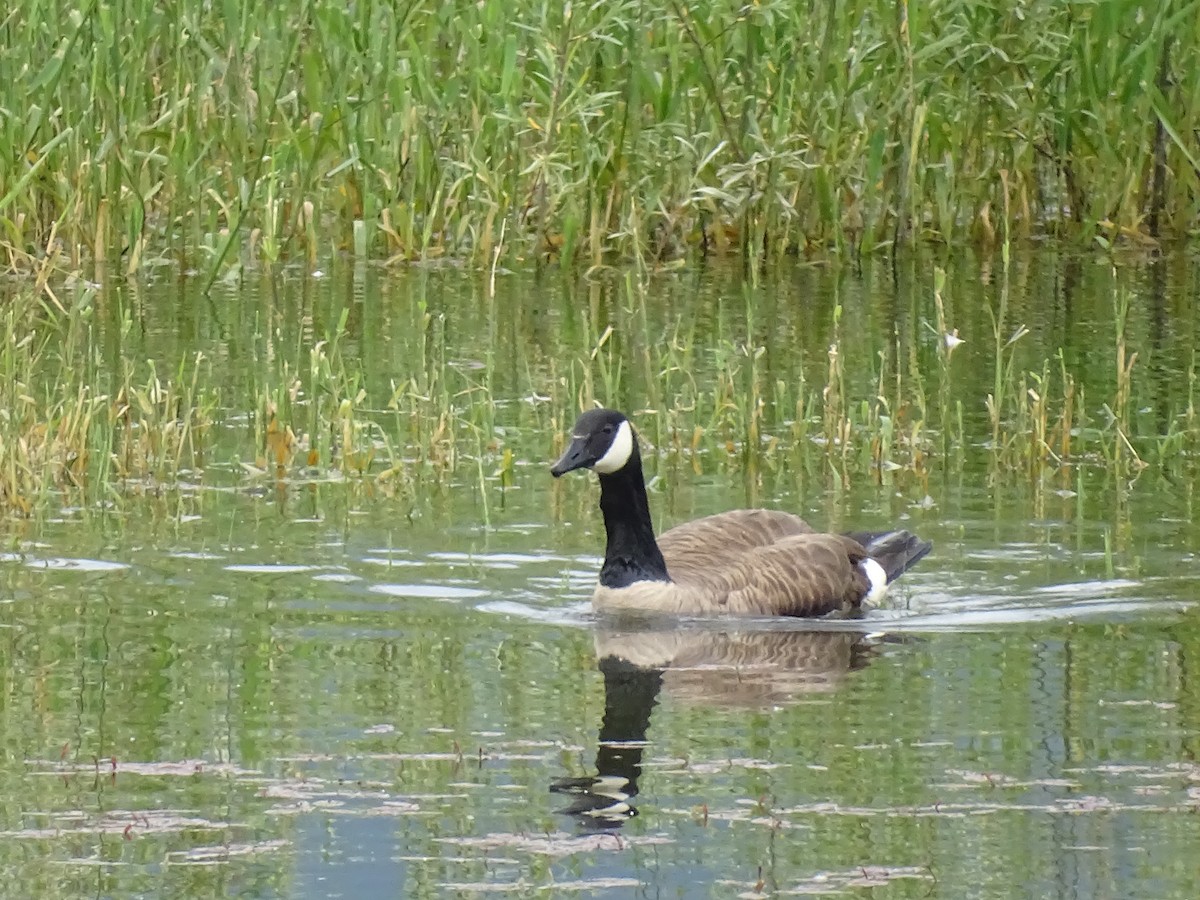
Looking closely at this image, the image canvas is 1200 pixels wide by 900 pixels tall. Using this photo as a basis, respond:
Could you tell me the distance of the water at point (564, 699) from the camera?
543 centimetres

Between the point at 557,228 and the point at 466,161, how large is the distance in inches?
29.2

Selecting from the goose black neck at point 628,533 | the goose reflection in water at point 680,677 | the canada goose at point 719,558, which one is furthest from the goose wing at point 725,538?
the goose reflection in water at point 680,677

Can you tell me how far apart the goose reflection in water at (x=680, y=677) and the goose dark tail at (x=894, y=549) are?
0.57 m

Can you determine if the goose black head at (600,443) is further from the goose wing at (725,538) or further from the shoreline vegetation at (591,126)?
the shoreline vegetation at (591,126)

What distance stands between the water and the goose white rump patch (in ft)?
0.32

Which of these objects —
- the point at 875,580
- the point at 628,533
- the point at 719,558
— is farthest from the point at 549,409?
the point at 875,580

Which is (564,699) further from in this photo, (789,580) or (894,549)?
(894,549)

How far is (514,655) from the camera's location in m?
7.77

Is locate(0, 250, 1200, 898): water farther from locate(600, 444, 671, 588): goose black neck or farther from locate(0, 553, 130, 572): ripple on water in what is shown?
locate(600, 444, 671, 588): goose black neck

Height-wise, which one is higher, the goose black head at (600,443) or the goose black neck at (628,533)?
the goose black head at (600,443)

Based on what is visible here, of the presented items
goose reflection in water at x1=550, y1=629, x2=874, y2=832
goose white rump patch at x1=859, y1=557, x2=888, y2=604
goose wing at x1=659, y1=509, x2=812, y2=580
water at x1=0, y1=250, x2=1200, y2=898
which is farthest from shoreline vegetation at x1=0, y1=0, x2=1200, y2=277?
goose reflection in water at x1=550, y1=629, x2=874, y2=832

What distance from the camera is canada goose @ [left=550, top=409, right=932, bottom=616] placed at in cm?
872

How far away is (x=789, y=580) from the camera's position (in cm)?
885

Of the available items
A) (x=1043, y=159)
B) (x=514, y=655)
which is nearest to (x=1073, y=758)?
(x=514, y=655)
